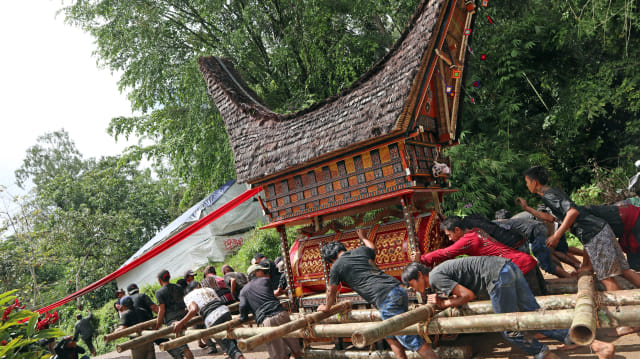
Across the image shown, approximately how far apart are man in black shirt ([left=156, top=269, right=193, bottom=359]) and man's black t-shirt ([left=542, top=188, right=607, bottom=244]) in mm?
5704

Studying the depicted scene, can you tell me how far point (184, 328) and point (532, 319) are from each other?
5.11m

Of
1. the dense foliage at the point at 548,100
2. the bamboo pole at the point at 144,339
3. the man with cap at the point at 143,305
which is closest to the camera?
the bamboo pole at the point at 144,339

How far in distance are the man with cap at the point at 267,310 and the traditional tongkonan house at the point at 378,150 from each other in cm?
80

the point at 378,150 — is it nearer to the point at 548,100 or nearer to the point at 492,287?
the point at 492,287

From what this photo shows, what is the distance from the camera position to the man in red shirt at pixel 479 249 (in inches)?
172

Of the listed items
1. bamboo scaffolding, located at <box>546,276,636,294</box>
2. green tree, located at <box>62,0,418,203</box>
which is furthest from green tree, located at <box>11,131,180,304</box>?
bamboo scaffolding, located at <box>546,276,636,294</box>

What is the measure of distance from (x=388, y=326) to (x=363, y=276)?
1193 millimetres

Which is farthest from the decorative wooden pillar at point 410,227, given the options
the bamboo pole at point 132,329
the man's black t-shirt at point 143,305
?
the man's black t-shirt at point 143,305

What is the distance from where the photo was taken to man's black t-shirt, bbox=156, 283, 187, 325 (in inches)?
261

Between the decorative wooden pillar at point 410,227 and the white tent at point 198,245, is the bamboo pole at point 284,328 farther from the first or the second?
the white tent at point 198,245

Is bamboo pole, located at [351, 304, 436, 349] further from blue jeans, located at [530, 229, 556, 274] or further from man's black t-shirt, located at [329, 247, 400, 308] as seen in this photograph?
blue jeans, located at [530, 229, 556, 274]

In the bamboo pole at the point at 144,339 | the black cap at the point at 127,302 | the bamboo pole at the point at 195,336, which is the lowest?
the bamboo pole at the point at 144,339

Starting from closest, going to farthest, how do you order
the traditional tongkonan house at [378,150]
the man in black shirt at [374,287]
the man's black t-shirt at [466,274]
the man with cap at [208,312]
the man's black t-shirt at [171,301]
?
the man's black t-shirt at [466,274] < the man in black shirt at [374,287] < the traditional tongkonan house at [378,150] < the man with cap at [208,312] < the man's black t-shirt at [171,301]

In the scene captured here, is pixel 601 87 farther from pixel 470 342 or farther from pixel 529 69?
pixel 470 342
